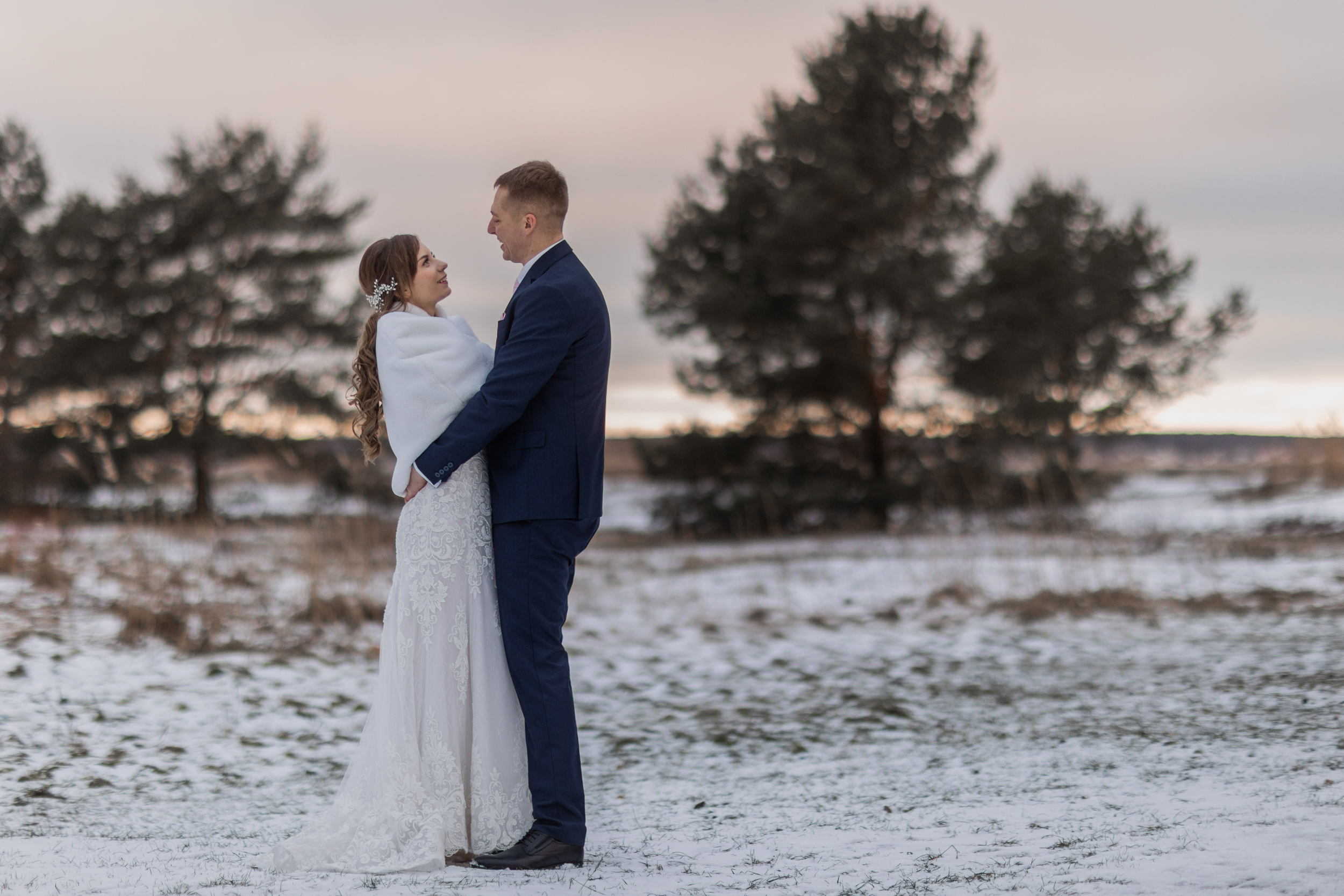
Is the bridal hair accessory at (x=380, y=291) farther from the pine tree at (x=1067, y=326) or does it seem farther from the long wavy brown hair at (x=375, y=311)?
the pine tree at (x=1067, y=326)

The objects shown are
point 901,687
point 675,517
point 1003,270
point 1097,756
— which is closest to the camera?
point 1097,756

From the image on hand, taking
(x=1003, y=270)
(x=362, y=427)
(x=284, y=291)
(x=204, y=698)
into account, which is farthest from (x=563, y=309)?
(x=284, y=291)

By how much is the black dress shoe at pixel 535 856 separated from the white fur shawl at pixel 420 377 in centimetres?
110

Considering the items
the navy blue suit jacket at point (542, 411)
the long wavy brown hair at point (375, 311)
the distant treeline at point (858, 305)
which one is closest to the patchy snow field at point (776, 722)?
the navy blue suit jacket at point (542, 411)

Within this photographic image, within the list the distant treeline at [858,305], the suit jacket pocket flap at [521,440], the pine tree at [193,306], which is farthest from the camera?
the pine tree at [193,306]

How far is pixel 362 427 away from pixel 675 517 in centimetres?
1429

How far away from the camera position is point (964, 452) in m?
16.6

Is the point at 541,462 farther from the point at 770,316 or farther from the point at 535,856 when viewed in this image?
the point at 770,316

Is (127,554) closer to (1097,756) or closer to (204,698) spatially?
(204,698)

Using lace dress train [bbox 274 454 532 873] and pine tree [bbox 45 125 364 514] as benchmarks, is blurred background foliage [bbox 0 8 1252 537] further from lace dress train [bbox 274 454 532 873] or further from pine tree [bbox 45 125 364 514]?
lace dress train [bbox 274 454 532 873]

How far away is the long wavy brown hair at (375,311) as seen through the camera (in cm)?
323

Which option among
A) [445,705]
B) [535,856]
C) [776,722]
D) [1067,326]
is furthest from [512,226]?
[1067,326]

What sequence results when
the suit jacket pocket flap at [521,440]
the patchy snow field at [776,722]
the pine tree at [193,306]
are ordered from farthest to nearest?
the pine tree at [193,306]
the suit jacket pocket flap at [521,440]
the patchy snow field at [776,722]

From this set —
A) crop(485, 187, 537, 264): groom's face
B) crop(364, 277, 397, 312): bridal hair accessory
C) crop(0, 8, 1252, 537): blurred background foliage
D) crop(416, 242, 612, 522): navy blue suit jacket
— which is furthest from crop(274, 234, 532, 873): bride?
crop(0, 8, 1252, 537): blurred background foliage
